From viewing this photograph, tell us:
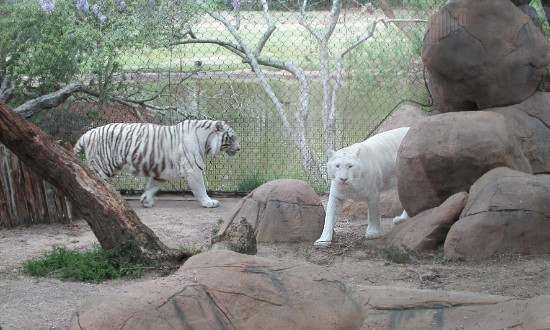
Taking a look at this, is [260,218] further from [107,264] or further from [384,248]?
[107,264]

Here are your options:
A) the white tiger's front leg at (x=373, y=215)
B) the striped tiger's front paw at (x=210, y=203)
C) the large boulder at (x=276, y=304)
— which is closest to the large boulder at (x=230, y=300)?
the large boulder at (x=276, y=304)

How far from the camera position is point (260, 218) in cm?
530

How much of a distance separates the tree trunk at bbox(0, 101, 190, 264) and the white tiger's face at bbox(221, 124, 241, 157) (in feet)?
10.7

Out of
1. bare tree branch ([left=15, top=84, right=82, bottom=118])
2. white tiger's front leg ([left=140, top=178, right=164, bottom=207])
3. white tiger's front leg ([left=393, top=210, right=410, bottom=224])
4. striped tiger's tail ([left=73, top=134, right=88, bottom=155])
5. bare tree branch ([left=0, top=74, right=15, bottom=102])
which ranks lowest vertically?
white tiger's front leg ([left=393, top=210, right=410, bottom=224])

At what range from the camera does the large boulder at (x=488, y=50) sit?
4.82 metres

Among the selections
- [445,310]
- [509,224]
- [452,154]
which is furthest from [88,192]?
[509,224]

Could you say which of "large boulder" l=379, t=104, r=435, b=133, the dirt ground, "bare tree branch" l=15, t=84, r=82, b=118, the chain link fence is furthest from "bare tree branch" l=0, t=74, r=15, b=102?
"large boulder" l=379, t=104, r=435, b=133

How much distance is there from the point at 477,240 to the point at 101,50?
18.6ft

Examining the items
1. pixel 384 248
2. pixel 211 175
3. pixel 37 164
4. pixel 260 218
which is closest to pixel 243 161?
pixel 211 175

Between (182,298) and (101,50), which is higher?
(101,50)

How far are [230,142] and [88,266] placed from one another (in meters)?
3.63

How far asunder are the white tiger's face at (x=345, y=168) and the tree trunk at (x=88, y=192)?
145 centimetres

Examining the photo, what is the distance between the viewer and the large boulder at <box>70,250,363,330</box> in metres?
2.38

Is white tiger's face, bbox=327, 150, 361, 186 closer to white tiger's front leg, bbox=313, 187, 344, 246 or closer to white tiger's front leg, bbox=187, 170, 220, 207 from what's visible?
white tiger's front leg, bbox=313, 187, 344, 246
